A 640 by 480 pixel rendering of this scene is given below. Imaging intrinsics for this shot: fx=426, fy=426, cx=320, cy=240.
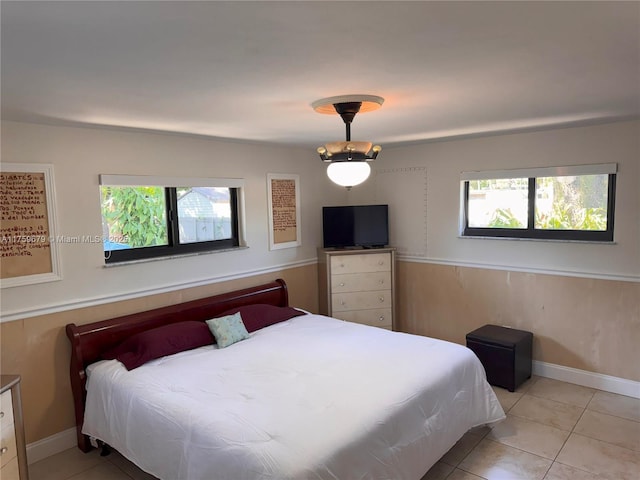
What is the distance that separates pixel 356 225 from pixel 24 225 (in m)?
2.97

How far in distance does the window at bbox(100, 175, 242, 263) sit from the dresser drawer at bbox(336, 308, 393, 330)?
1.40 metres

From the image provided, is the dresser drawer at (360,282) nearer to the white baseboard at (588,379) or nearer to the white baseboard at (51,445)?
the white baseboard at (588,379)

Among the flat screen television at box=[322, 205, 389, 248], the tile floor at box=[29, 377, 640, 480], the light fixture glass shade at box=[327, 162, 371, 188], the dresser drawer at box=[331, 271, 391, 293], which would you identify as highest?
the light fixture glass shade at box=[327, 162, 371, 188]

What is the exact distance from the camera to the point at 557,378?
3.85m

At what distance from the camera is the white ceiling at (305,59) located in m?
1.24

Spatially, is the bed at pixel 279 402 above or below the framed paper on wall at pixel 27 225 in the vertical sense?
below

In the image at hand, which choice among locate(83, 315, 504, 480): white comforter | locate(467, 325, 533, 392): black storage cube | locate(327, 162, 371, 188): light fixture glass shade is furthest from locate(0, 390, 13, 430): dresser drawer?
locate(467, 325, 533, 392): black storage cube

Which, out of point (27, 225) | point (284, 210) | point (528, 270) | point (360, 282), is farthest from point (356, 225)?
point (27, 225)

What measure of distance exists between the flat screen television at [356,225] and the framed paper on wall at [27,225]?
258cm

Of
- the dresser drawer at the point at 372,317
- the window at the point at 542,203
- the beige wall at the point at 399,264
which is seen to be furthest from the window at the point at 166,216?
the window at the point at 542,203

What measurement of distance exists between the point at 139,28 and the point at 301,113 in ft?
4.66

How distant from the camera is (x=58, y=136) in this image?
114 inches

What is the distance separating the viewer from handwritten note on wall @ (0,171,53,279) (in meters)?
2.68

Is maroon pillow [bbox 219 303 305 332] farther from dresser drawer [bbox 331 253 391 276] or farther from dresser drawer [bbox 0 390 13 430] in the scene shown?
dresser drawer [bbox 0 390 13 430]
